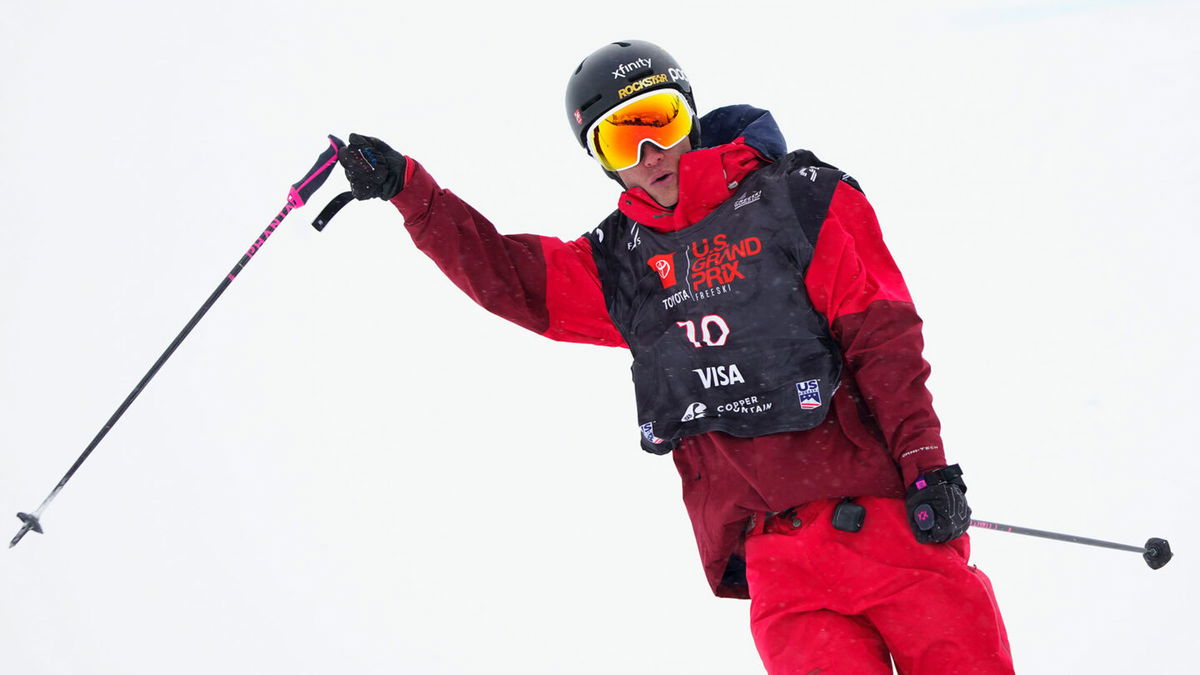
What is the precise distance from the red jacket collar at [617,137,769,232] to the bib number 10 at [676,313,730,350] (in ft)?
0.83

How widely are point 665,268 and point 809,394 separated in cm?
48

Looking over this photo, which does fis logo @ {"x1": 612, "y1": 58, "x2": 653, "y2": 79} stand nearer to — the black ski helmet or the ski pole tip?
the black ski helmet

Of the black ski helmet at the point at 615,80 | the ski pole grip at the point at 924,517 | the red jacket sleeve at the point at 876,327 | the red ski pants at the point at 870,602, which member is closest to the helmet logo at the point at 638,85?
the black ski helmet at the point at 615,80

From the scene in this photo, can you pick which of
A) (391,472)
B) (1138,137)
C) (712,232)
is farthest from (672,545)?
(1138,137)

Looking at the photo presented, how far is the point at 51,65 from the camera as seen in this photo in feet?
17.6

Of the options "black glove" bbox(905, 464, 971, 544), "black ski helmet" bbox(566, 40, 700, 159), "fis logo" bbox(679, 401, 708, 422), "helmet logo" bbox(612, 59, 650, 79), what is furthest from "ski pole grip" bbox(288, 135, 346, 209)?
"black glove" bbox(905, 464, 971, 544)

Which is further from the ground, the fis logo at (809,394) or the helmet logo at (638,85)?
the helmet logo at (638,85)

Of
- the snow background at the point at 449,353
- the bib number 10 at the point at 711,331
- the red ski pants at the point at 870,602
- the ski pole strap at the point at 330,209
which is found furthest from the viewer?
the snow background at the point at 449,353

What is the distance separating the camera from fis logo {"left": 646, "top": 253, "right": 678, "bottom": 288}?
103 inches

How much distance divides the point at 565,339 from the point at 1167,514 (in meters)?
3.37

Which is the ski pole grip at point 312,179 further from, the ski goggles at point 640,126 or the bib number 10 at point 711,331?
the bib number 10 at point 711,331

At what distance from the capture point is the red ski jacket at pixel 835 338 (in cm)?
239

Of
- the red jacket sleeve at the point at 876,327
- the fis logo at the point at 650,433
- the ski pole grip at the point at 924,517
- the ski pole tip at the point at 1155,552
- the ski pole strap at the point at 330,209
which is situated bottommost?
the ski pole strap at the point at 330,209

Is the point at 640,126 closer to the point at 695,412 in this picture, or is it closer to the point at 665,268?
the point at 665,268
